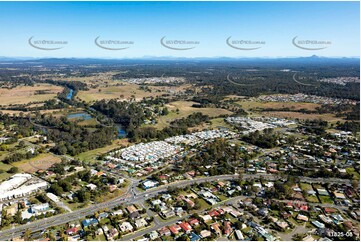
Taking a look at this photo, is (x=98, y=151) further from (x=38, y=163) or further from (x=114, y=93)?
(x=114, y=93)

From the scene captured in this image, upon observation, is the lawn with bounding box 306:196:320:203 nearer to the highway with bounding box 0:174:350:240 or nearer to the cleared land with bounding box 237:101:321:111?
the highway with bounding box 0:174:350:240

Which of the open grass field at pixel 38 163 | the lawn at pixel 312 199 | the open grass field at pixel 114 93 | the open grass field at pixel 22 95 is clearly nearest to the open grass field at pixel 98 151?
the open grass field at pixel 38 163

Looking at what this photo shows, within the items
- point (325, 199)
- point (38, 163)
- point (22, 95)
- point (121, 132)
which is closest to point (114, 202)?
point (38, 163)

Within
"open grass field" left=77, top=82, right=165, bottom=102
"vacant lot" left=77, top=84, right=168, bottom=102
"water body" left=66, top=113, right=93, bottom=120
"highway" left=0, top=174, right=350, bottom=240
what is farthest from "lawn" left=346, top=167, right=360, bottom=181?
"vacant lot" left=77, top=84, right=168, bottom=102

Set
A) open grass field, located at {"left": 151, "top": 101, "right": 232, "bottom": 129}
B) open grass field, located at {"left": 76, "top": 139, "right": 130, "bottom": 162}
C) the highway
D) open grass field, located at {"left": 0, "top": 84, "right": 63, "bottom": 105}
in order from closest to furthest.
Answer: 1. the highway
2. open grass field, located at {"left": 76, "top": 139, "right": 130, "bottom": 162}
3. open grass field, located at {"left": 151, "top": 101, "right": 232, "bottom": 129}
4. open grass field, located at {"left": 0, "top": 84, "right": 63, "bottom": 105}

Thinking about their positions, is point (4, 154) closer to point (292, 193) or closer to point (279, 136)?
point (292, 193)

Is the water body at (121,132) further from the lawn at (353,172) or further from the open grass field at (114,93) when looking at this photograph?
the lawn at (353,172)
